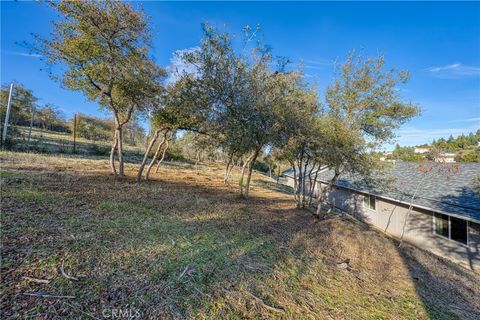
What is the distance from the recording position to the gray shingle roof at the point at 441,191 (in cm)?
872

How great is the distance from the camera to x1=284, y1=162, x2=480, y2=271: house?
8.45 meters

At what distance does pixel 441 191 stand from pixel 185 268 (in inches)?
534

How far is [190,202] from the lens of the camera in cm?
737

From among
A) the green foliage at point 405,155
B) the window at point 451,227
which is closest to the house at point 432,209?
the window at point 451,227

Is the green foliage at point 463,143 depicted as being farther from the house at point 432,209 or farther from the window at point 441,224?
the window at point 441,224

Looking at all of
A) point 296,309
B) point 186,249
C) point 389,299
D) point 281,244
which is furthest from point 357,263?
point 186,249

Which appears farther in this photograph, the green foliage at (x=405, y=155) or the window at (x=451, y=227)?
the green foliage at (x=405, y=155)

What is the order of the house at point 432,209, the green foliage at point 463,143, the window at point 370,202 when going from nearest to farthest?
the house at point 432,209, the window at point 370,202, the green foliage at point 463,143

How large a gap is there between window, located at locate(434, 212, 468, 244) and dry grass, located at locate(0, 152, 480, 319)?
10.4 ft

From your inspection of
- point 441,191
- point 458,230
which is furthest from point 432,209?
point 441,191

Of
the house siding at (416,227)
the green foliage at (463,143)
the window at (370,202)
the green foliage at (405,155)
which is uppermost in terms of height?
the green foliage at (463,143)

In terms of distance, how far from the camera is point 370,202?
13.6 metres

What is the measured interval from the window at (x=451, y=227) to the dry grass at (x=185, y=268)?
3181mm

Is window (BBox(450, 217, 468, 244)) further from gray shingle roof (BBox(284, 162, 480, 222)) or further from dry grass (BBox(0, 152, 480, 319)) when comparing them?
dry grass (BBox(0, 152, 480, 319))
